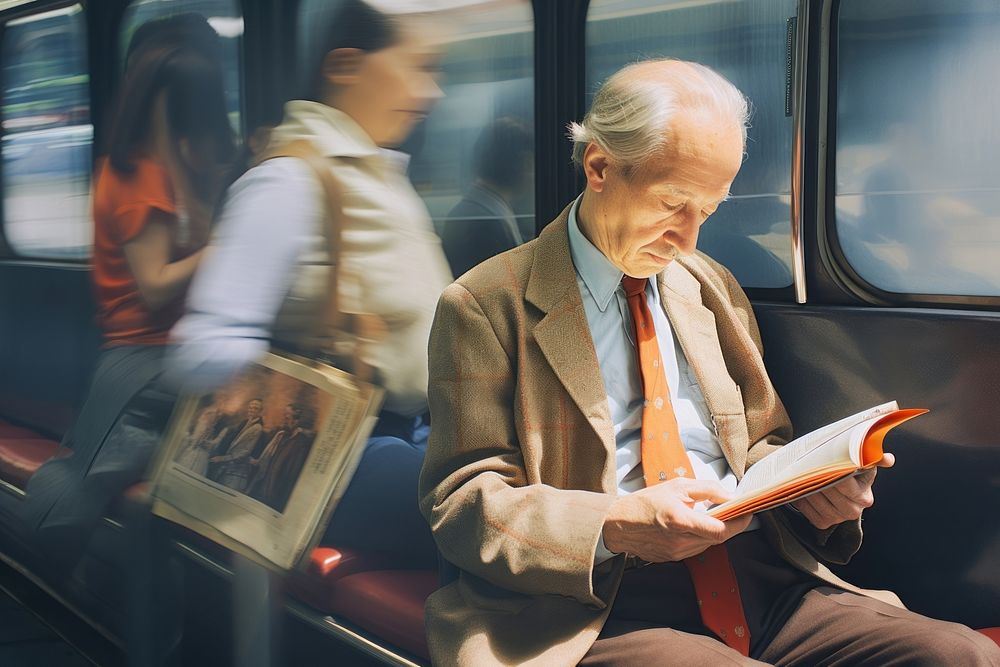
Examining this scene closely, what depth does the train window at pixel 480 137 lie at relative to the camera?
2131 mm

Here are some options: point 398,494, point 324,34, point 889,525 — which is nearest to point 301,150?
point 324,34

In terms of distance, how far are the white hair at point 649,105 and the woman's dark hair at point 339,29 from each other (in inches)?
18.0

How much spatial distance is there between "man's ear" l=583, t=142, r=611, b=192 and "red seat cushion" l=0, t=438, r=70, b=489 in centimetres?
136

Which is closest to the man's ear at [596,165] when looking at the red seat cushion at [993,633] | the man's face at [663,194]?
the man's face at [663,194]

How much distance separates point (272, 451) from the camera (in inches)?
80.0

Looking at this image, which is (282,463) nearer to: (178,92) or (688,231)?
(178,92)

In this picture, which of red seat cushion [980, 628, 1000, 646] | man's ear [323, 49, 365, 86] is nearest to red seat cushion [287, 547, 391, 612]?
man's ear [323, 49, 365, 86]

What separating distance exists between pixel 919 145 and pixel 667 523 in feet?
3.39

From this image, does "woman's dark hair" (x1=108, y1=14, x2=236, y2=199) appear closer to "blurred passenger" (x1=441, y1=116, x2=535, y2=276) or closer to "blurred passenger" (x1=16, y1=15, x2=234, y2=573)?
"blurred passenger" (x1=16, y1=15, x2=234, y2=573)

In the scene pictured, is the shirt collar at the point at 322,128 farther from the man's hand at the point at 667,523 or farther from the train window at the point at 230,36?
the man's hand at the point at 667,523

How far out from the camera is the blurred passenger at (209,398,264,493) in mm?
2027

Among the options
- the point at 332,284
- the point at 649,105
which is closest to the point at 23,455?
the point at 332,284

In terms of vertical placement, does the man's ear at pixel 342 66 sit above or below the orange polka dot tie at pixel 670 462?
above

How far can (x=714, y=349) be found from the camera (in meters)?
1.99
